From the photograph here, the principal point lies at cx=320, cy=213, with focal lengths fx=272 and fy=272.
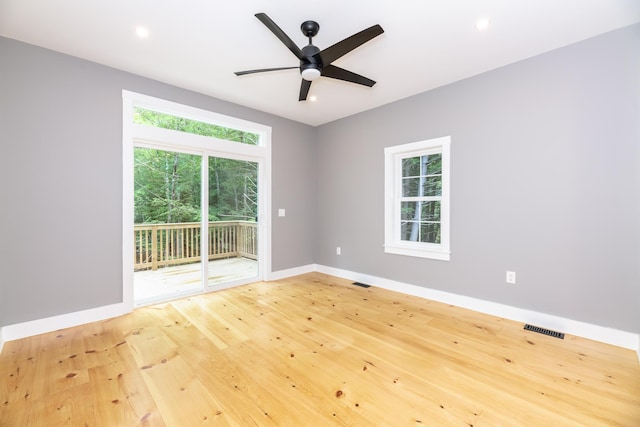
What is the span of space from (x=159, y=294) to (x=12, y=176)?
190 cm

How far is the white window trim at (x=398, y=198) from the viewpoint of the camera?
3451mm

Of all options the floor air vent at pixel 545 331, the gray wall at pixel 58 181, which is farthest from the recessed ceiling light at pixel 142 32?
the floor air vent at pixel 545 331

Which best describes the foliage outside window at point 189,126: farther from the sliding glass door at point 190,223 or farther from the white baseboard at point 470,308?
the white baseboard at point 470,308

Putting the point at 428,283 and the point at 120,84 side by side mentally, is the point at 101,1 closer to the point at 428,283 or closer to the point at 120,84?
the point at 120,84

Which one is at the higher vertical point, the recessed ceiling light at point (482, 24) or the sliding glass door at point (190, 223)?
the recessed ceiling light at point (482, 24)

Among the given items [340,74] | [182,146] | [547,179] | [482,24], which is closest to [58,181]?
[182,146]

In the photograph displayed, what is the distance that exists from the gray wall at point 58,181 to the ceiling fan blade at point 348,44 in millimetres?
2331

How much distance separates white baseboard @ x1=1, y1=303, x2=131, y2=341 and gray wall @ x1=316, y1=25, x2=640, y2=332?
362cm

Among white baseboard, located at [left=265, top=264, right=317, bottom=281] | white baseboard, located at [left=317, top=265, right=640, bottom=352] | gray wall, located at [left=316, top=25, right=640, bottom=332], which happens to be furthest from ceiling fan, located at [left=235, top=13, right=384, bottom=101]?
white baseboard, located at [left=265, top=264, right=317, bottom=281]

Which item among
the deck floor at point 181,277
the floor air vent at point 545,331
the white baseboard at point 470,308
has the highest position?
the deck floor at point 181,277

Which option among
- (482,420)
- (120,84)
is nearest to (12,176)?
(120,84)

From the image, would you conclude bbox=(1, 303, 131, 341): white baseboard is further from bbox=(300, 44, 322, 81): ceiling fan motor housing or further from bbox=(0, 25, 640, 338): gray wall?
bbox=(300, 44, 322, 81): ceiling fan motor housing

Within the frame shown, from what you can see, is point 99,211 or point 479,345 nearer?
point 479,345

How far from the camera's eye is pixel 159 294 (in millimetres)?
3559
